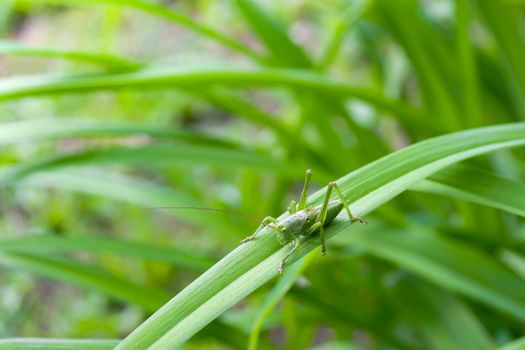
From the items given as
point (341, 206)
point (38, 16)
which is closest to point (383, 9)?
point (341, 206)

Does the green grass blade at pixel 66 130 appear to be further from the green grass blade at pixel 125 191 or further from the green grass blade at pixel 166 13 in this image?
the green grass blade at pixel 166 13

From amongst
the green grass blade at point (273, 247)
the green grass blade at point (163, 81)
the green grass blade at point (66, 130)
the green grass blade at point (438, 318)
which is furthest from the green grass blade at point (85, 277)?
the green grass blade at point (438, 318)

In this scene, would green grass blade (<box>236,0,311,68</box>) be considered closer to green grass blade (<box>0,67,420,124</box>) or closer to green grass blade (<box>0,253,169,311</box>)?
green grass blade (<box>0,67,420,124</box>)

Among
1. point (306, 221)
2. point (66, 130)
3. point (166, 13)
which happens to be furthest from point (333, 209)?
point (166, 13)

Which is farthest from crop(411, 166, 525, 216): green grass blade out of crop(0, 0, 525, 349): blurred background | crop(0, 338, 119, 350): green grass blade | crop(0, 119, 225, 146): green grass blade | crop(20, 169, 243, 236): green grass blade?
crop(0, 119, 225, 146): green grass blade

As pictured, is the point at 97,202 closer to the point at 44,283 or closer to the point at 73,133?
the point at 44,283
